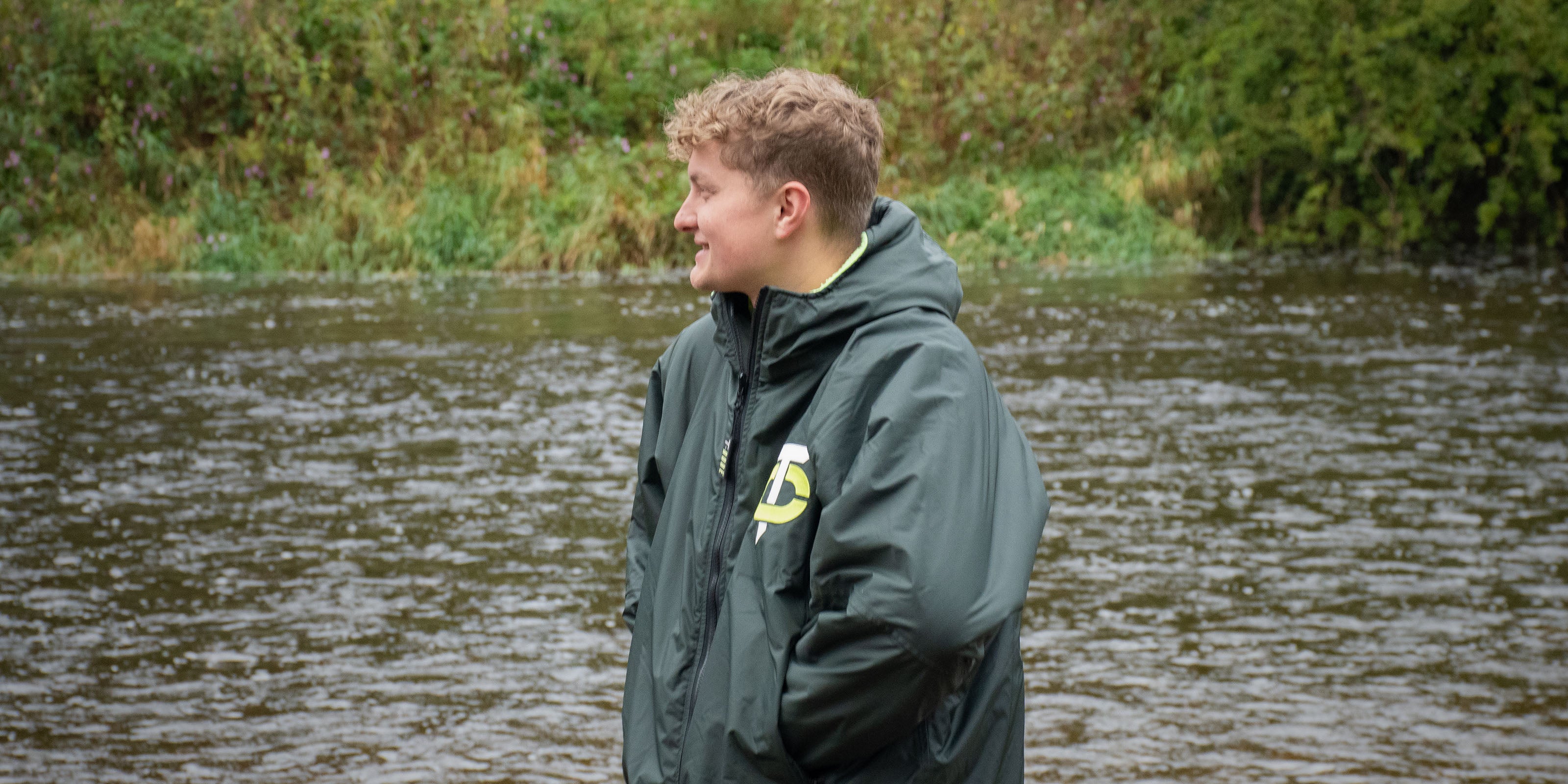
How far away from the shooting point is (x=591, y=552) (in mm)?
7191

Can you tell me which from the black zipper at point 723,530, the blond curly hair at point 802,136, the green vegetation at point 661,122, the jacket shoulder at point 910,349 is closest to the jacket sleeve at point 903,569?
the jacket shoulder at point 910,349

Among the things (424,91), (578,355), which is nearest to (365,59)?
(424,91)

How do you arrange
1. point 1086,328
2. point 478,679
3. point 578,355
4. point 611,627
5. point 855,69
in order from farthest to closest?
point 855,69 → point 1086,328 → point 578,355 → point 611,627 → point 478,679

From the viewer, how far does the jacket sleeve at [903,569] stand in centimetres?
205

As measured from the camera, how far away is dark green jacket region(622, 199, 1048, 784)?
6.79 ft

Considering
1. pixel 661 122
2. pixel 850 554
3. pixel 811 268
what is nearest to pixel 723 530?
pixel 850 554

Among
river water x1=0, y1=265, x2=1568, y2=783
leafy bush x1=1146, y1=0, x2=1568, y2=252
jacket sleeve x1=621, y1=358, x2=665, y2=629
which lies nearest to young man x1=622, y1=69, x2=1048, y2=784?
jacket sleeve x1=621, y1=358, x2=665, y2=629

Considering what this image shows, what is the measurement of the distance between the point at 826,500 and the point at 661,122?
65.2 feet

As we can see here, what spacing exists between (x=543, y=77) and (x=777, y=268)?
67.5ft

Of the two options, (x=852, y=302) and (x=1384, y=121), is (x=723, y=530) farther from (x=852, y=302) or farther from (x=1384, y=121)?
(x=1384, y=121)

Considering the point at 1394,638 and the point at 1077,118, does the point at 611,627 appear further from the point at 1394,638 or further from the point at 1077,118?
the point at 1077,118

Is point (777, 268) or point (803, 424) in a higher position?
point (777, 268)

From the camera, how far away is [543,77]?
22297 mm

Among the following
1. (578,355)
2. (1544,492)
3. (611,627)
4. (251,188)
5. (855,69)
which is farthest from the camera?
(855,69)
